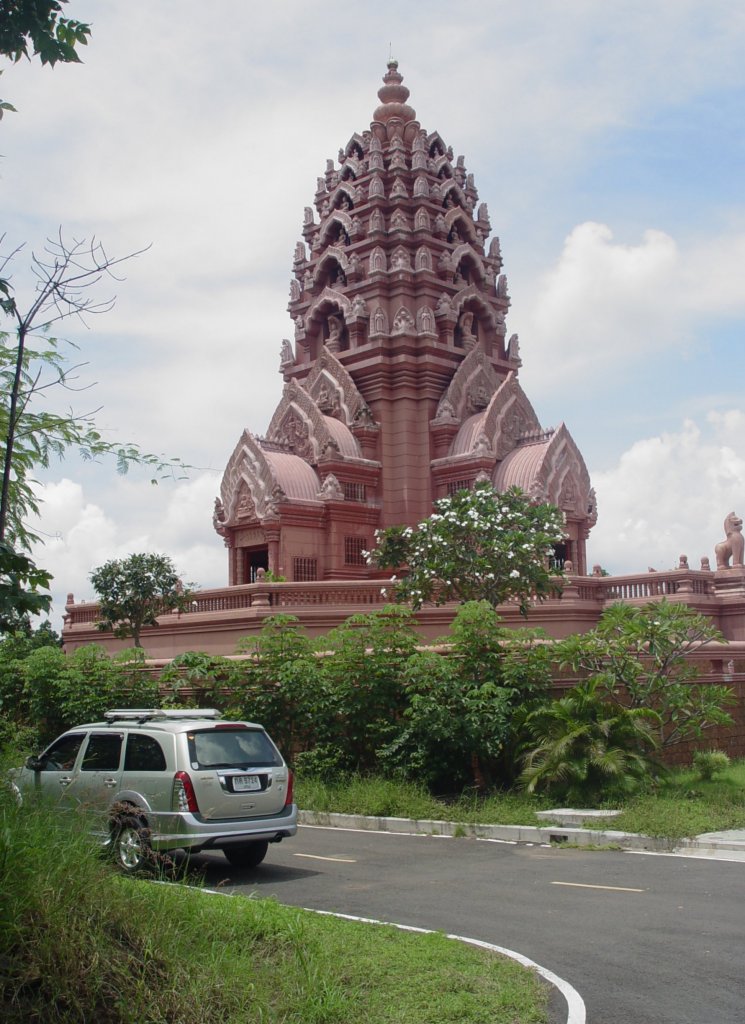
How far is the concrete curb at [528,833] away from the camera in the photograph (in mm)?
11227

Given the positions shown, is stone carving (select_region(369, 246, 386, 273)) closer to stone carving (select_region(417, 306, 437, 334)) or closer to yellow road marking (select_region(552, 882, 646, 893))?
stone carving (select_region(417, 306, 437, 334))

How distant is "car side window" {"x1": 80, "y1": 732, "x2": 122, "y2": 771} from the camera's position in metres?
10.6

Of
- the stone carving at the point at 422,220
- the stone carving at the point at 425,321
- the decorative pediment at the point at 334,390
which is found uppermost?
the stone carving at the point at 422,220

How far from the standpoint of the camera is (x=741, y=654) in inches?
771

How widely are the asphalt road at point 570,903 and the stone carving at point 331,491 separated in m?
18.7

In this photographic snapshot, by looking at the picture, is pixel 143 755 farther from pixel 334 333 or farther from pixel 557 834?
pixel 334 333

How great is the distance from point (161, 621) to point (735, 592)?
1436cm

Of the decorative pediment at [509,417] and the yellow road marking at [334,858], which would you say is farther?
the decorative pediment at [509,417]

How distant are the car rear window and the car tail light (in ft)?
0.61

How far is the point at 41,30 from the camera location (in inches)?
208

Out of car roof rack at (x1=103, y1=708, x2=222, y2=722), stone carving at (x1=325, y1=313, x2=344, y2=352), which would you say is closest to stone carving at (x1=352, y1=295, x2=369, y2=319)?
stone carving at (x1=325, y1=313, x2=344, y2=352)

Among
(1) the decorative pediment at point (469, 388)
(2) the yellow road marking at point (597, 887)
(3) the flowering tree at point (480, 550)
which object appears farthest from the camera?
(1) the decorative pediment at point (469, 388)

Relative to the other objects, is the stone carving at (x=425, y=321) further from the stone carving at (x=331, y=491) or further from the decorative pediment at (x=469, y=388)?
the stone carving at (x=331, y=491)

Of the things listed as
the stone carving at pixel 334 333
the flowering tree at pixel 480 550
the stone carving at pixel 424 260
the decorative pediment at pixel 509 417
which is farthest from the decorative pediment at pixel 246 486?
the flowering tree at pixel 480 550
